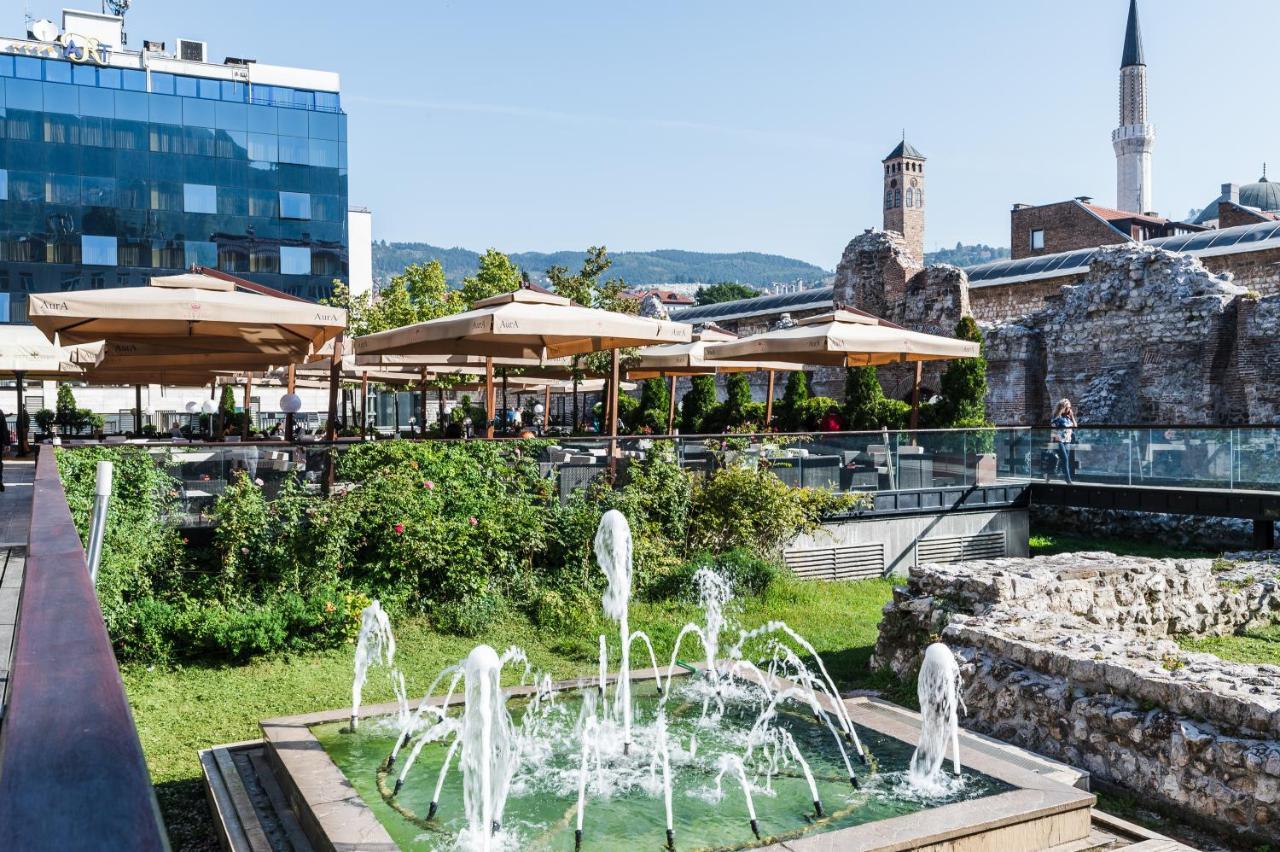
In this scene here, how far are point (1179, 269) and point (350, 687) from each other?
22894mm

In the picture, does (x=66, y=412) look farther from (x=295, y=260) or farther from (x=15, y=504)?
(x=295, y=260)

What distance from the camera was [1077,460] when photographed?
15.8 metres

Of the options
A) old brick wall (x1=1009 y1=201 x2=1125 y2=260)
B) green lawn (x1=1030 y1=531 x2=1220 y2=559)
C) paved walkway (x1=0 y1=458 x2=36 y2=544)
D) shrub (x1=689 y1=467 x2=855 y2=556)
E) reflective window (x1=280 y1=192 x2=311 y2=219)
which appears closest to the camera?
paved walkway (x1=0 y1=458 x2=36 y2=544)

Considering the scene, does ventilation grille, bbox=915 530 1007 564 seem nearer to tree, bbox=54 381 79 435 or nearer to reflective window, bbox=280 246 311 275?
tree, bbox=54 381 79 435

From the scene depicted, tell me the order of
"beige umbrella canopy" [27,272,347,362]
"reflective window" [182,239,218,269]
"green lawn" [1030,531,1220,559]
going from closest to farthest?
"beige umbrella canopy" [27,272,347,362]
"green lawn" [1030,531,1220,559]
"reflective window" [182,239,218,269]

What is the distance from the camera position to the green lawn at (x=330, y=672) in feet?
23.5

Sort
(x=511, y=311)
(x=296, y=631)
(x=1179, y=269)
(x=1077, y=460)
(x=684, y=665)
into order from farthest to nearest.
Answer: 1. (x=1179, y=269)
2. (x=1077, y=460)
3. (x=511, y=311)
4. (x=296, y=631)
5. (x=684, y=665)

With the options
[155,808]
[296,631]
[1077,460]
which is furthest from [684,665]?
[1077,460]

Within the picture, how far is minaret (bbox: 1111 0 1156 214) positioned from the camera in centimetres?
8600

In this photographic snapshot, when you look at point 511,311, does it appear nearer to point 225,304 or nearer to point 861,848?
point 225,304

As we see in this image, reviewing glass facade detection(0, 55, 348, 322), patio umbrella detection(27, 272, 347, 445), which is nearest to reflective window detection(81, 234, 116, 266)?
glass facade detection(0, 55, 348, 322)

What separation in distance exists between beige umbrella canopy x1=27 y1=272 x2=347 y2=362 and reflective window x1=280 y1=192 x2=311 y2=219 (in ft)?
130

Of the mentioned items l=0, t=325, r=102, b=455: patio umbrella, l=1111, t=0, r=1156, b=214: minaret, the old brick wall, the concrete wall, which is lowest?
the concrete wall

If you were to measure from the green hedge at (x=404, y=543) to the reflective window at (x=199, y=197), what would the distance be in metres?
41.9
